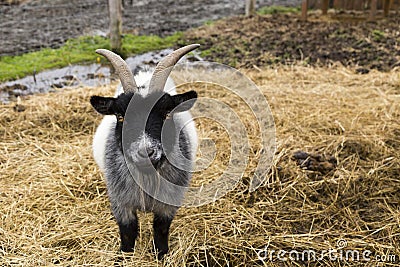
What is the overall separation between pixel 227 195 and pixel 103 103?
1587 mm

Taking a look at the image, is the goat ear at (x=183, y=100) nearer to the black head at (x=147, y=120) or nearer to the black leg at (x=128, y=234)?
the black head at (x=147, y=120)

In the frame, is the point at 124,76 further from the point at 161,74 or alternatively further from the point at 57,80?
the point at 57,80

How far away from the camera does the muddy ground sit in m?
8.39

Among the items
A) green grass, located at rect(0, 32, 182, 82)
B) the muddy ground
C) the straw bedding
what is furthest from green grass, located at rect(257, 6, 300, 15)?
the straw bedding

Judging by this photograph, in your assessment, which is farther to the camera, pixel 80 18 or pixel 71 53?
pixel 80 18

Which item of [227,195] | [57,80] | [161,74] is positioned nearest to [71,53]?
[57,80]

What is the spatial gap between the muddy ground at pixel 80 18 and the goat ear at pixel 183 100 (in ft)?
18.8

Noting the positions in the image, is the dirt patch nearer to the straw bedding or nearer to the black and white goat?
the straw bedding

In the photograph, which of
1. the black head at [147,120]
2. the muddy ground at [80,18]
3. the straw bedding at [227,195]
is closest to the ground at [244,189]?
the straw bedding at [227,195]

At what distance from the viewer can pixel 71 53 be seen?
7.68m

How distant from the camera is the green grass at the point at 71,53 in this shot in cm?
679

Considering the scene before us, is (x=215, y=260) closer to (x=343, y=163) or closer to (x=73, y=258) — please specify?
(x=73, y=258)

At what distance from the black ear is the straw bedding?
1.09 meters

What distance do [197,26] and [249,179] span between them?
279 inches
